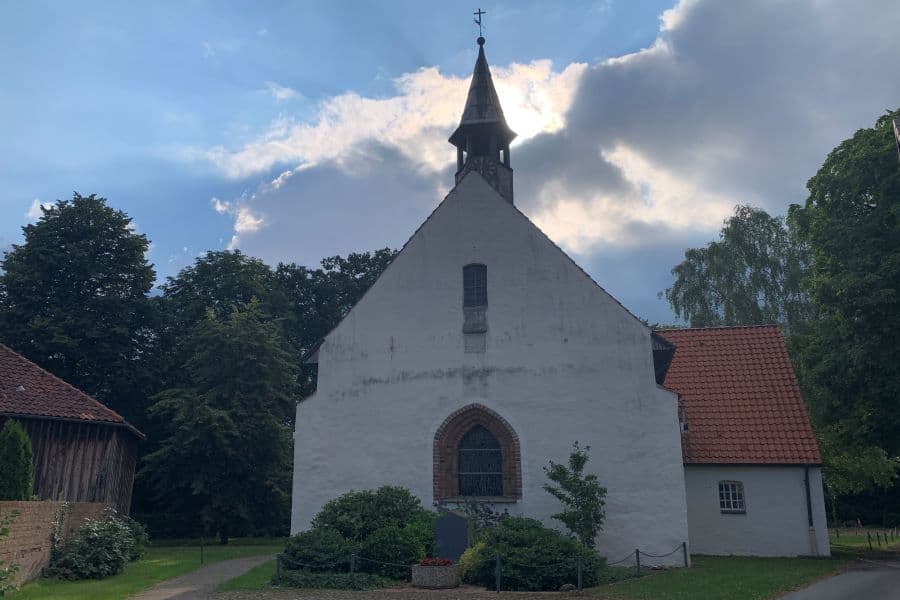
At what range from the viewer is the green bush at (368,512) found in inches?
703

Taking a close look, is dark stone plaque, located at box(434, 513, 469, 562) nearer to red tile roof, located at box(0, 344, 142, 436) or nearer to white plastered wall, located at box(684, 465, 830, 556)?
white plastered wall, located at box(684, 465, 830, 556)

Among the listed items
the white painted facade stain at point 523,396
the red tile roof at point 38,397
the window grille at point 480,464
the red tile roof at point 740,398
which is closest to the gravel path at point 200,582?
the white painted facade stain at point 523,396

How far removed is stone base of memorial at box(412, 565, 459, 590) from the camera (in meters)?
15.7

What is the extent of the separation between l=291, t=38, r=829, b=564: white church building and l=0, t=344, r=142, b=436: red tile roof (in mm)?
7284

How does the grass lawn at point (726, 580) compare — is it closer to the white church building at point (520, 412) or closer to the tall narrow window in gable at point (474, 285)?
the white church building at point (520, 412)

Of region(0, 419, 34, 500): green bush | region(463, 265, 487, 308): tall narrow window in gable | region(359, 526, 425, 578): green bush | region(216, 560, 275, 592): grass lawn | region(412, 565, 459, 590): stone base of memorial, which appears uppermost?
region(463, 265, 487, 308): tall narrow window in gable

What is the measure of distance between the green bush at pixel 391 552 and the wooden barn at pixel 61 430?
11121 millimetres

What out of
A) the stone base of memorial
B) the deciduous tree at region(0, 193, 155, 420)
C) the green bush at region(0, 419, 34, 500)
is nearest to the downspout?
the stone base of memorial

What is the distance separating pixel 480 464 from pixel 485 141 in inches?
473

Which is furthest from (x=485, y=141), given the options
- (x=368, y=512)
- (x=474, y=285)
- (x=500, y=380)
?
(x=368, y=512)

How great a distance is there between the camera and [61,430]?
73.6 feet

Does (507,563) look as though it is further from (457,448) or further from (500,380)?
(500,380)

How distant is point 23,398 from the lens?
2128cm

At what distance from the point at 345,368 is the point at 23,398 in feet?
31.8
